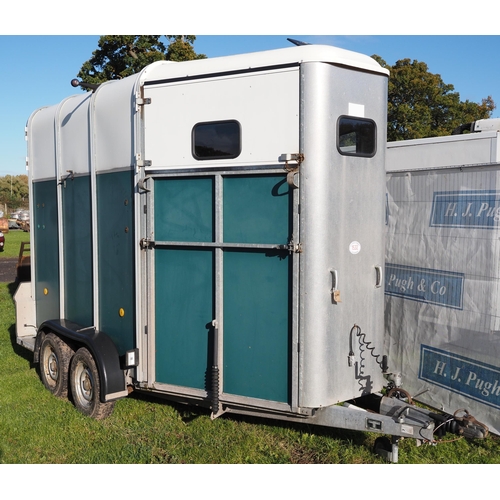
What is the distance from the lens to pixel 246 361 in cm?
504

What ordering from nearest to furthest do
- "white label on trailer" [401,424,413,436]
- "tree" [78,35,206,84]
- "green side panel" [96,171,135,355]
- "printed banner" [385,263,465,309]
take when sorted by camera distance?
"white label on trailer" [401,424,413,436], "green side panel" [96,171,135,355], "printed banner" [385,263,465,309], "tree" [78,35,206,84]

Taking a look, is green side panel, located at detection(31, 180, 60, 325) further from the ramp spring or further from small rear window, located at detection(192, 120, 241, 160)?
the ramp spring

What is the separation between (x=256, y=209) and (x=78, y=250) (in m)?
2.68

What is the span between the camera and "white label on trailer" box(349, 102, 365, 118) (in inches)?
192

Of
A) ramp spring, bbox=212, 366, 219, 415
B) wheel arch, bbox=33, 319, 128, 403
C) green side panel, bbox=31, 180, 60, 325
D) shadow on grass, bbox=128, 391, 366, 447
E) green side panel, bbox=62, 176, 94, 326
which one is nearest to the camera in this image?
ramp spring, bbox=212, 366, 219, 415

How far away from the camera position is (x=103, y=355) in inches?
225

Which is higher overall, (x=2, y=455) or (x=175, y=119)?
(x=175, y=119)

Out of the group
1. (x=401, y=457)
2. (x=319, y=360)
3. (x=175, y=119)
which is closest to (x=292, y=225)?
(x=319, y=360)

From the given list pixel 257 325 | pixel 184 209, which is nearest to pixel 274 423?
pixel 257 325

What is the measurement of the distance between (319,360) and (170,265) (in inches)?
65.2

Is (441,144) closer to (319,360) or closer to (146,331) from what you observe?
(319,360)

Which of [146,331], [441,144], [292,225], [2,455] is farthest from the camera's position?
[441,144]

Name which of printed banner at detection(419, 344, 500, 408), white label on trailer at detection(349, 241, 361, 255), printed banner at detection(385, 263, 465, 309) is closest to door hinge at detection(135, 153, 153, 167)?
white label on trailer at detection(349, 241, 361, 255)

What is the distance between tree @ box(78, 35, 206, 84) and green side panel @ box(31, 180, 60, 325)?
46.9ft
